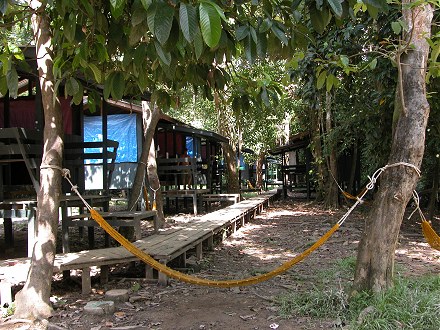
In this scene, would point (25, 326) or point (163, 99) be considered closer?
point (25, 326)

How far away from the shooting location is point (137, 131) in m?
12.0

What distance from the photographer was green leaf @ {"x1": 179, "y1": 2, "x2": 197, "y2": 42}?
1.88 meters

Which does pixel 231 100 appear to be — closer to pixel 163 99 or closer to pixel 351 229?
pixel 163 99

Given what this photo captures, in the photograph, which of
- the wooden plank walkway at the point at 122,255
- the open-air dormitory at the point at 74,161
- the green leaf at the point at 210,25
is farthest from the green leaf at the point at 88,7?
the wooden plank walkway at the point at 122,255

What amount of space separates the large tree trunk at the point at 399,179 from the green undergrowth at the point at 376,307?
0.57 ft

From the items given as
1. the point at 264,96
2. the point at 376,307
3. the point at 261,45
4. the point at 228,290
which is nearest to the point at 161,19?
the point at 261,45

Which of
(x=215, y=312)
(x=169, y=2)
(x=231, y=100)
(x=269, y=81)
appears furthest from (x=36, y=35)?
(x=215, y=312)

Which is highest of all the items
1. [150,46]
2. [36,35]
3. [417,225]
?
[36,35]

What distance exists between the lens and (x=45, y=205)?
4191 mm

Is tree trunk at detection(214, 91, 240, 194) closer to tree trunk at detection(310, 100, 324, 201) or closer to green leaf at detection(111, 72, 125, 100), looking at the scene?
tree trunk at detection(310, 100, 324, 201)

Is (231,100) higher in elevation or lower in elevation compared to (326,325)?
higher

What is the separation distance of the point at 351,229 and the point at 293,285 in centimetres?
535

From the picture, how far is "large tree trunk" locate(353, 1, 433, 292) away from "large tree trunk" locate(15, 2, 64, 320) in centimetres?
296

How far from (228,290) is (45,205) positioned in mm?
2335
